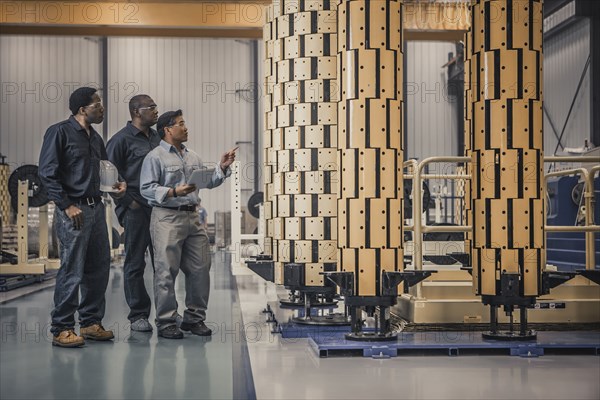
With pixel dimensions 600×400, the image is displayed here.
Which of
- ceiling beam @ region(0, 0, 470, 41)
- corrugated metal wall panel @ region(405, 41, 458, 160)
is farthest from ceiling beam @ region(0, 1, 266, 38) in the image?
corrugated metal wall panel @ region(405, 41, 458, 160)

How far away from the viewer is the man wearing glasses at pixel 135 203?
625 centimetres

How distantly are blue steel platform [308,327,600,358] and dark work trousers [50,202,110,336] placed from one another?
186cm

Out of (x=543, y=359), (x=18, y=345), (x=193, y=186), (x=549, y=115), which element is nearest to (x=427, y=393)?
(x=543, y=359)

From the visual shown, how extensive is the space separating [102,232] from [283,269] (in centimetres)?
175

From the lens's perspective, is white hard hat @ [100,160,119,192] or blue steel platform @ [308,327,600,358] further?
white hard hat @ [100,160,119,192]

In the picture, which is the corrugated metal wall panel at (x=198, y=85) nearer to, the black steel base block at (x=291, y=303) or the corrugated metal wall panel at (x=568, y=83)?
the corrugated metal wall panel at (x=568, y=83)

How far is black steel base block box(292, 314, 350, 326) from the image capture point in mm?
6264

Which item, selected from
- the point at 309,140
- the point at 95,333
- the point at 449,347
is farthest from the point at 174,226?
the point at 449,347

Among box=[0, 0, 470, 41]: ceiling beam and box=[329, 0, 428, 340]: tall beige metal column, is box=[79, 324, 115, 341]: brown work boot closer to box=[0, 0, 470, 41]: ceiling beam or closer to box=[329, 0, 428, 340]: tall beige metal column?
box=[329, 0, 428, 340]: tall beige metal column

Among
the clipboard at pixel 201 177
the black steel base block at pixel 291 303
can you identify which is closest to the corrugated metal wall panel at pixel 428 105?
the black steel base block at pixel 291 303

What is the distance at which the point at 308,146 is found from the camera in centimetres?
655

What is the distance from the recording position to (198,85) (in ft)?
73.6

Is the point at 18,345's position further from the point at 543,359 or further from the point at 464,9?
the point at 464,9

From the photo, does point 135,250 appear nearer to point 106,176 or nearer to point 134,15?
point 106,176
